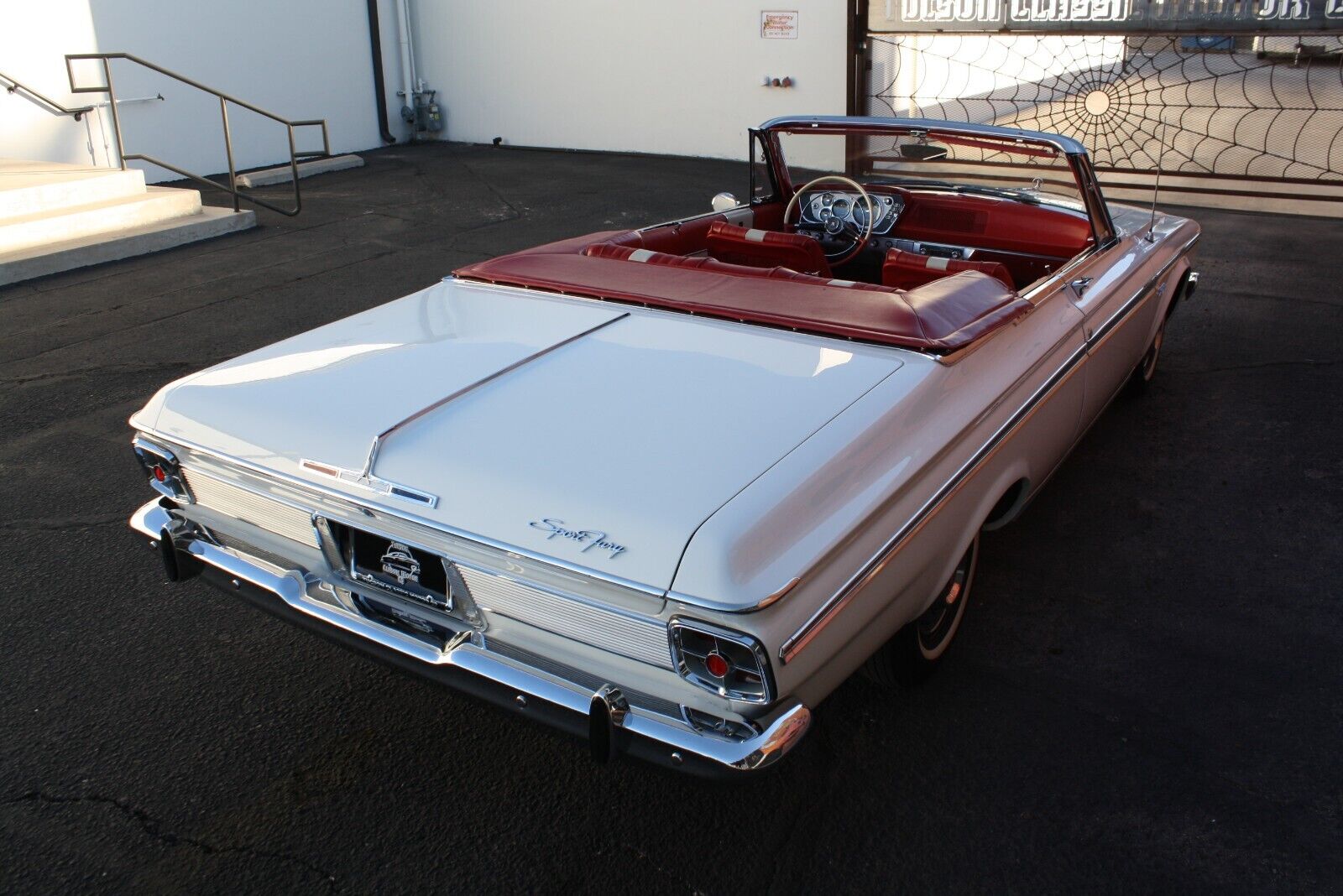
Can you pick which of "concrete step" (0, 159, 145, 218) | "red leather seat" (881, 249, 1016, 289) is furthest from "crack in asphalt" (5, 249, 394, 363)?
"red leather seat" (881, 249, 1016, 289)

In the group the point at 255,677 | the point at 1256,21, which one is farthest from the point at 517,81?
the point at 255,677

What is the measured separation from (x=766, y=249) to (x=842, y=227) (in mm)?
610

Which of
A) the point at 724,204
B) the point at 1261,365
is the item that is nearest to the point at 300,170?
the point at 724,204

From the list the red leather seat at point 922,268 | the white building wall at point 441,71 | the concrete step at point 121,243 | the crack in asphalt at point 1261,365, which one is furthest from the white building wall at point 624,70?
the red leather seat at point 922,268

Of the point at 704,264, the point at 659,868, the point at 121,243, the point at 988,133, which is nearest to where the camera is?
the point at 659,868

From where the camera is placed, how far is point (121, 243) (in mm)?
8320

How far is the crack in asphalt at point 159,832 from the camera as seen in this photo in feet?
7.84

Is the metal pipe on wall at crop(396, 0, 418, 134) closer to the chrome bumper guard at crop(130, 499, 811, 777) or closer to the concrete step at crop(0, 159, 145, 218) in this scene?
the concrete step at crop(0, 159, 145, 218)

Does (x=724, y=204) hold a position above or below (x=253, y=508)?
above

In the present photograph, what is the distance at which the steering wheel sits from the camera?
14.0 ft

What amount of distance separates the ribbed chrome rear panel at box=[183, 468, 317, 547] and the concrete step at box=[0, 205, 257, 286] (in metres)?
6.03

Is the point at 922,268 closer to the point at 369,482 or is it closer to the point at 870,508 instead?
the point at 870,508

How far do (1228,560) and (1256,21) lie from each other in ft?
24.0

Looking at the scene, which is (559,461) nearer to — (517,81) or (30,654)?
(30,654)
